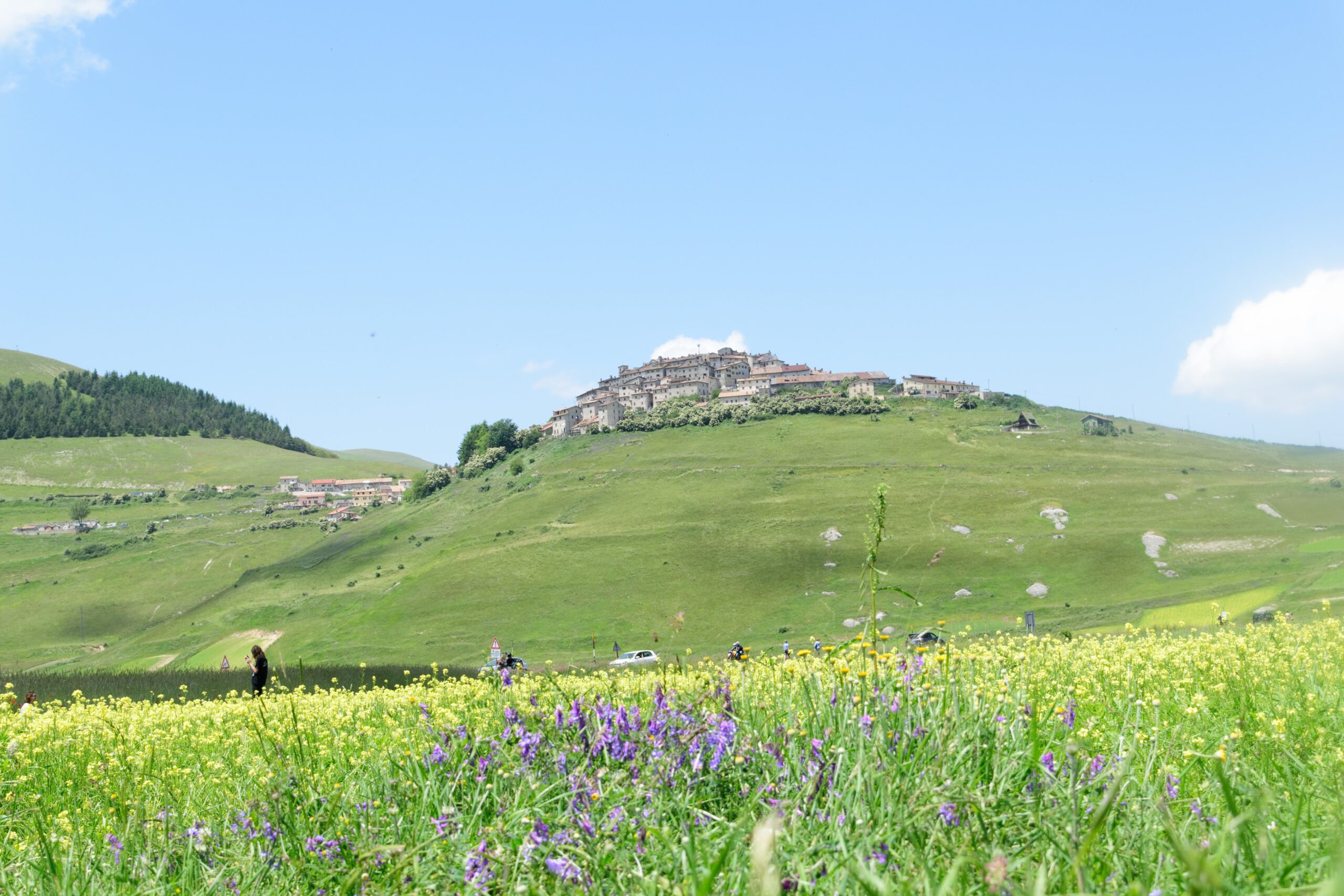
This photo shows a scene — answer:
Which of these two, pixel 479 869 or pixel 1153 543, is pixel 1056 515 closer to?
pixel 1153 543

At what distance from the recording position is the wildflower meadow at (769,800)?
4004 millimetres

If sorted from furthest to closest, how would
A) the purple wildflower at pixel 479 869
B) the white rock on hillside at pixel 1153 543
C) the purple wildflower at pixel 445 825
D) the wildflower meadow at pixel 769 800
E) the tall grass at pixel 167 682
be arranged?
the white rock on hillside at pixel 1153 543, the tall grass at pixel 167 682, the purple wildflower at pixel 445 825, the purple wildflower at pixel 479 869, the wildflower meadow at pixel 769 800

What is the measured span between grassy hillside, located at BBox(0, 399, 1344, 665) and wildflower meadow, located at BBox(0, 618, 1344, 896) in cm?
5265

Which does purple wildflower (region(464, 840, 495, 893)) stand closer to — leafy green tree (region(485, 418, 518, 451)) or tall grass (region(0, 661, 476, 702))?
tall grass (region(0, 661, 476, 702))

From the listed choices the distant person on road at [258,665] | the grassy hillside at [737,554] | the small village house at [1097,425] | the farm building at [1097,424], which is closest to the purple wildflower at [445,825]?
the distant person on road at [258,665]

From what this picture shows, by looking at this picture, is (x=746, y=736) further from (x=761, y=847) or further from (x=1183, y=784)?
(x=761, y=847)

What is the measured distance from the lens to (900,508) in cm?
11819

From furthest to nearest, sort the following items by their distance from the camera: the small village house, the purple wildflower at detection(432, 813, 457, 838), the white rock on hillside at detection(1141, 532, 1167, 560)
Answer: the small village house < the white rock on hillside at detection(1141, 532, 1167, 560) < the purple wildflower at detection(432, 813, 457, 838)

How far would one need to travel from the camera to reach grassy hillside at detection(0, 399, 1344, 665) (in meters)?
90.4

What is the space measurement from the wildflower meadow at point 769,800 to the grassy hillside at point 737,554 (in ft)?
173

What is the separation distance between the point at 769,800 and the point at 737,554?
352ft

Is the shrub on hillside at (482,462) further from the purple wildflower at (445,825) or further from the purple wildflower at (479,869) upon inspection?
the purple wildflower at (479,869)

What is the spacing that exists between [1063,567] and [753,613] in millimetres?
32531

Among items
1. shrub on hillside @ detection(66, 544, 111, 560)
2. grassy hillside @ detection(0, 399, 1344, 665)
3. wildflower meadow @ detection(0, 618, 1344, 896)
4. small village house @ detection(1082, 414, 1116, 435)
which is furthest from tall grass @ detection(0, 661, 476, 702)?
small village house @ detection(1082, 414, 1116, 435)
